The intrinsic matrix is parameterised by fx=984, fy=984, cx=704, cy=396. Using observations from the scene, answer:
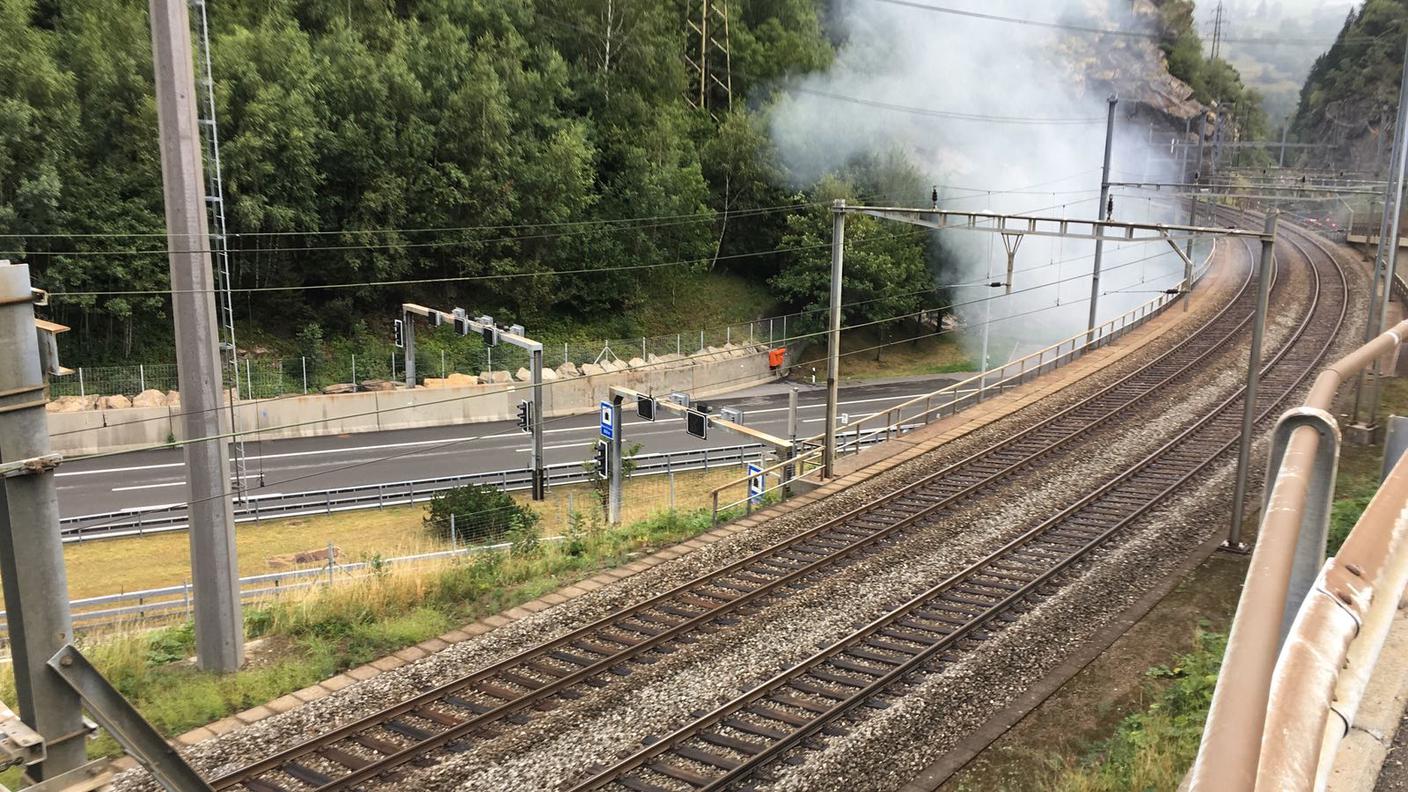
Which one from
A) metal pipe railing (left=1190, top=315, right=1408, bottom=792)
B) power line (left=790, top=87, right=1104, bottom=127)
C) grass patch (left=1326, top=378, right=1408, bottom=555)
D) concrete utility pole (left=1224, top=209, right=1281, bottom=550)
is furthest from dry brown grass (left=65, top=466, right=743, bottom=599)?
power line (left=790, top=87, right=1104, bottom=127)

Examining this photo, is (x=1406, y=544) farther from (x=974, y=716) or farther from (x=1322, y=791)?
(x=974, y=716)

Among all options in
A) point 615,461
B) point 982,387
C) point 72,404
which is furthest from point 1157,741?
point 72,404

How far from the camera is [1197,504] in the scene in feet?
52.2

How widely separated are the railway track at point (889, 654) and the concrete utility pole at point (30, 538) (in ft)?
14.2

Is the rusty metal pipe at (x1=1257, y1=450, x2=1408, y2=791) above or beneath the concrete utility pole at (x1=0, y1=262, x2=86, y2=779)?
above

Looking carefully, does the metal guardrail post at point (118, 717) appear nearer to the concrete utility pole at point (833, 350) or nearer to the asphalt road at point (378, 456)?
the concrete utility pole at point (833, 350)

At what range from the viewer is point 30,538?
4.68 meters

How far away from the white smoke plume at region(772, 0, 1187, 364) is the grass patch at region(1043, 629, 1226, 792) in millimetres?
34804

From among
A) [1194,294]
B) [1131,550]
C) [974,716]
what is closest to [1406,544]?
[974,716]

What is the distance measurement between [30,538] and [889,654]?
8162mm

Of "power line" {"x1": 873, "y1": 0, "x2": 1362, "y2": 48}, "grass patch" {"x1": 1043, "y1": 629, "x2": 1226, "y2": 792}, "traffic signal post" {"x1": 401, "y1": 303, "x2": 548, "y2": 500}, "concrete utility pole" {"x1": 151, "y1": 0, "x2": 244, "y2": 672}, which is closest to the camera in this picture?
"grass patch" {"x1": 1043, "y1": 629, "x2": 1226, "y2": 792}

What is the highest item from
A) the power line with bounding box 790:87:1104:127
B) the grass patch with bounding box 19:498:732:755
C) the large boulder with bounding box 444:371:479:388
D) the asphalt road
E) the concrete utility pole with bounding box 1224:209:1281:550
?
the power line with bounding box 790:87:1104:127

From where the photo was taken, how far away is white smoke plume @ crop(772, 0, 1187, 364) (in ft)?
155

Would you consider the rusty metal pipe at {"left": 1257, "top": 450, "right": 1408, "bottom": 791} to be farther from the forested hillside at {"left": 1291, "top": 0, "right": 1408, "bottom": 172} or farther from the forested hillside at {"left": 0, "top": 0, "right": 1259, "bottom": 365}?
the forested hillside at {"left": 1291, "top": 0, "right": 1408, "bottom": 172}
